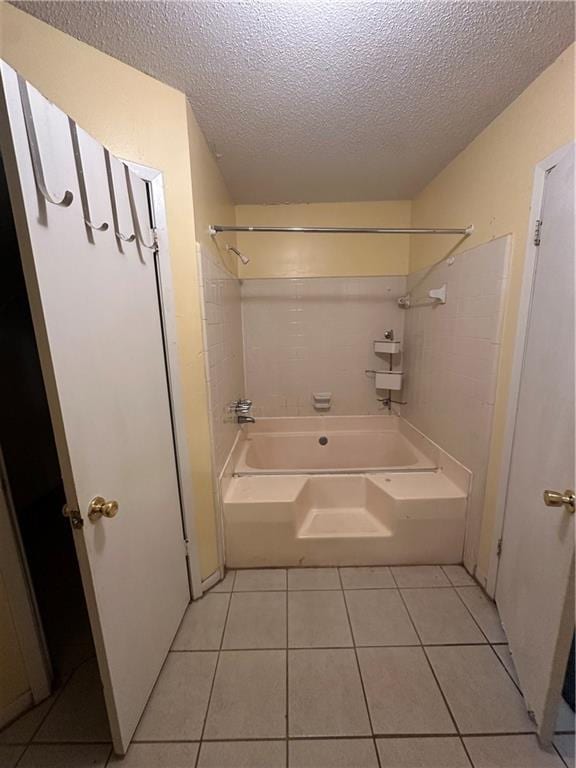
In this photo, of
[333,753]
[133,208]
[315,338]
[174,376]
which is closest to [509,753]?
[333,753]

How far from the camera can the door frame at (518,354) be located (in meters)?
1.15

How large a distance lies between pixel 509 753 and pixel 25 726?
1649 mm

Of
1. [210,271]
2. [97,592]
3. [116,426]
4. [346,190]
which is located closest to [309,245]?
[346,190]

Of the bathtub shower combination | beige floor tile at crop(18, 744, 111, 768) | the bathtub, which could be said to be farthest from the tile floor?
the bathtub

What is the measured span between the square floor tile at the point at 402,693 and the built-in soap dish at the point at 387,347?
1874mm

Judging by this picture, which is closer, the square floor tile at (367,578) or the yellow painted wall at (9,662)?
the yellow painted wall at (9,662)

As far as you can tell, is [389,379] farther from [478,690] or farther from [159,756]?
[159,756]

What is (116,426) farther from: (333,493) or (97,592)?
(333,493)

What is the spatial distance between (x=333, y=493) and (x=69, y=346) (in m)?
1.69

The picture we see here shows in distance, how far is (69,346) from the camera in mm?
763

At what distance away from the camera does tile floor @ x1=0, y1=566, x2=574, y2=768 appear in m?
0.95

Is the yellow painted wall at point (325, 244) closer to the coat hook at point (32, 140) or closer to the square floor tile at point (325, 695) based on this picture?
the coat hook at point (32, 140)

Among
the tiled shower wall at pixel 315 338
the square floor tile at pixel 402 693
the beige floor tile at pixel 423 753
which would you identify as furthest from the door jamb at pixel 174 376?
the tiled shower wall at pixel 315 338

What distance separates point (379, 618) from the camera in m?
1.40
